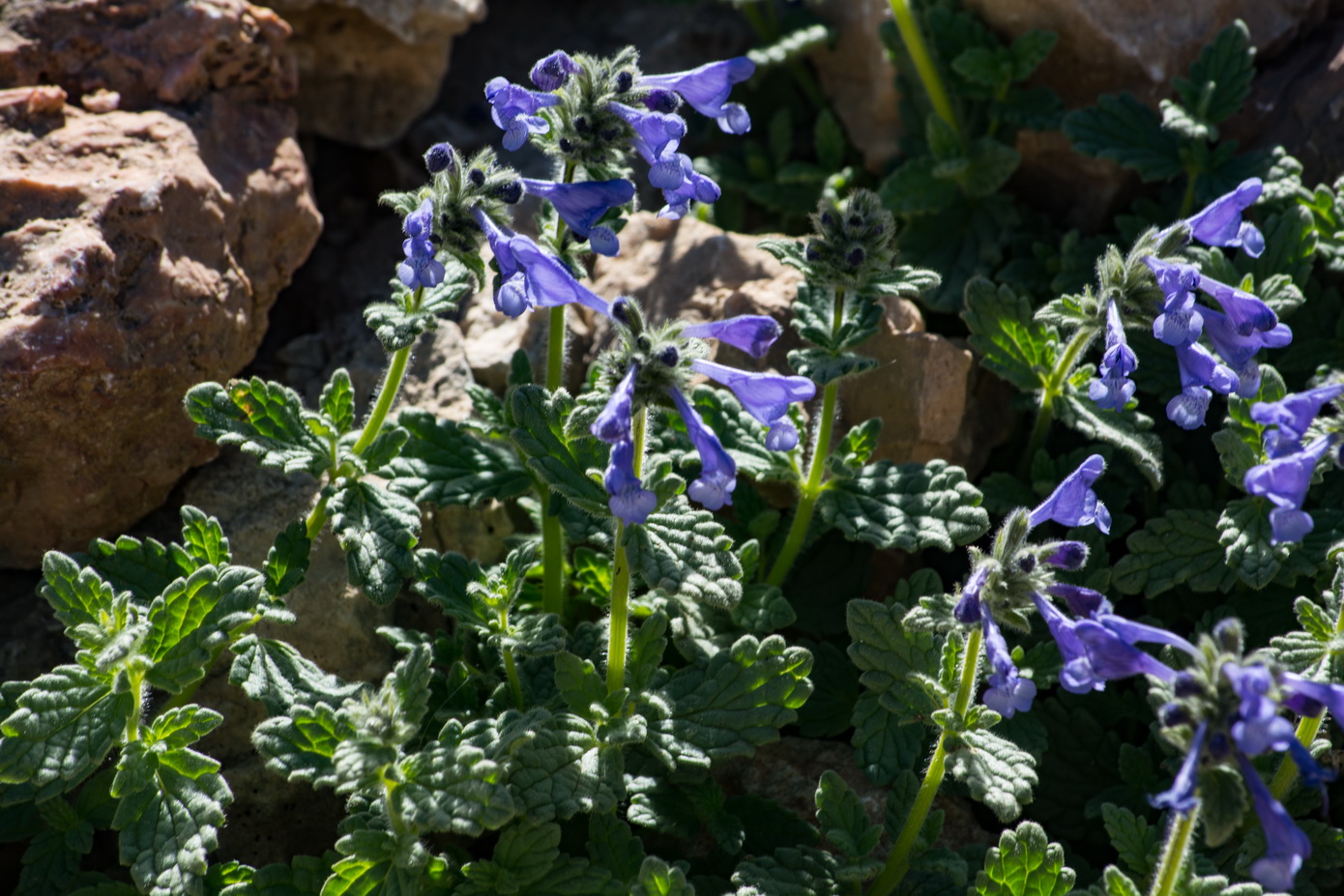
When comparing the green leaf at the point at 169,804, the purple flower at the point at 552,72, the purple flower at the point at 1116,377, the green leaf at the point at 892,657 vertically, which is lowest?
the green leaf at the point at 169,804

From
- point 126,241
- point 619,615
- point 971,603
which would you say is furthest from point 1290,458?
point 126,241

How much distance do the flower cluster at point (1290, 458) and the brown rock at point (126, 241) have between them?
3.58 meters

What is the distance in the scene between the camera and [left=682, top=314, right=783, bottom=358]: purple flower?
3305 millimetres


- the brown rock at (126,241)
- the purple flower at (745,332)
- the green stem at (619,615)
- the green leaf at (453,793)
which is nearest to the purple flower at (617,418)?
the purple flower at (745,332)

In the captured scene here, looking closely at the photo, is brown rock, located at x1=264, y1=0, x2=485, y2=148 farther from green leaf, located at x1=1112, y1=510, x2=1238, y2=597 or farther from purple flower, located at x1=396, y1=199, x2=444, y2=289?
green leaf, located at x1=1112, y1=510, x2=1238, y2=597

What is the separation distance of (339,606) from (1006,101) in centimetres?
378

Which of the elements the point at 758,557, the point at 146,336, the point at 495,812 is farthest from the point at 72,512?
the point at 758,557

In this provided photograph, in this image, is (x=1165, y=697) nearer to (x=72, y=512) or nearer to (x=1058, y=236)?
(x=1058, y=236)

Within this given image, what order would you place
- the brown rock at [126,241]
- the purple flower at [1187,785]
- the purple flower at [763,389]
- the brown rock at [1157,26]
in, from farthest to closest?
the brown rock at [1157,26], the brown rock at [126,241], the purple flower at [763,389], the purple flower at [1187,785]

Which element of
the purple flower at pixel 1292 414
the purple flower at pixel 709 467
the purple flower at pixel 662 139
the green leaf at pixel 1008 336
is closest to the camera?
the purple flower at pixel 1292 414

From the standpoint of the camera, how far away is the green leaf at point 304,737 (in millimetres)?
3422

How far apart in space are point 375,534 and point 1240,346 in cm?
293

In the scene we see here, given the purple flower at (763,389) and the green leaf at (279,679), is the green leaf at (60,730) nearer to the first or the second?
the green leaf at (279,679)

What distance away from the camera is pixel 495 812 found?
10.7ft
